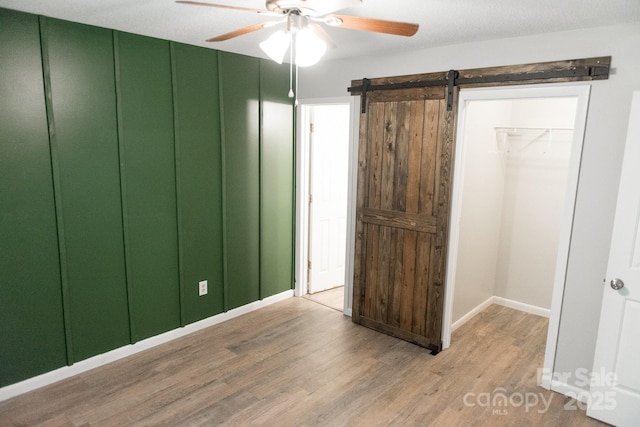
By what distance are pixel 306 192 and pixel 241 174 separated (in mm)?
796

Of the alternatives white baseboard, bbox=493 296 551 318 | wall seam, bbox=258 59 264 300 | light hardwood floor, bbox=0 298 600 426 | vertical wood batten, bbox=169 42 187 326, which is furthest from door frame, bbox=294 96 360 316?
white baseboard, bbox=493 296 551 318

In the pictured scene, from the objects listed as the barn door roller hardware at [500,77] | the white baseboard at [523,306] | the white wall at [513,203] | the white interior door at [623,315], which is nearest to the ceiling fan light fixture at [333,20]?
the barn door roller hardware at [500,77]

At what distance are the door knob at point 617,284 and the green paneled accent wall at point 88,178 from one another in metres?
3.25

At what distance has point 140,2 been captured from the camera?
2.23m

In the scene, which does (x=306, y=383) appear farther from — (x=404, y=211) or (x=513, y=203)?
(x=513, y=203)

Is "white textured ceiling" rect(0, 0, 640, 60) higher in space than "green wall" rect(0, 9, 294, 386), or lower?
higher

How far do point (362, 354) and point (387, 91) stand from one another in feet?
7.02

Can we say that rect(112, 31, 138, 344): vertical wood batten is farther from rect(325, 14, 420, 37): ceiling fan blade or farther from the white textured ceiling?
rect(325, 14, 420, 37): ceiling fan blade

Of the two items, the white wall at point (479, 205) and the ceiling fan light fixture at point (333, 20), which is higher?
the ceiling fan light fixture at point (333, 20)

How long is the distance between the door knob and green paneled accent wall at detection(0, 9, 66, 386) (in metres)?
3.47

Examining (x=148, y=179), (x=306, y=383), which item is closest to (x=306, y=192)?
(x=148, y=179)

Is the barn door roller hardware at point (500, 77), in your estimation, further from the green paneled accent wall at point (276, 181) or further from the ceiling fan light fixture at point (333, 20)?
the ceiling fan light fixture at point (333, 20)

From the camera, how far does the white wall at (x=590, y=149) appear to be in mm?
2449

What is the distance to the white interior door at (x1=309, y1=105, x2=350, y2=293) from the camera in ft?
14.4
